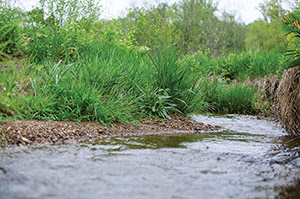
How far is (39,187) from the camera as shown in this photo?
127 cm

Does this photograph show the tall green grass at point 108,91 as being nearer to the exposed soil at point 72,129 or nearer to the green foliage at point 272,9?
the exposed soil at point 72,129

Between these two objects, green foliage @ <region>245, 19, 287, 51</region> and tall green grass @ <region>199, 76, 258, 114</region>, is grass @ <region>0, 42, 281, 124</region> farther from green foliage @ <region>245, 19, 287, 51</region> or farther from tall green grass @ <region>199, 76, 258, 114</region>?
green foliage @ <region>245, 19, 287, 51</region>

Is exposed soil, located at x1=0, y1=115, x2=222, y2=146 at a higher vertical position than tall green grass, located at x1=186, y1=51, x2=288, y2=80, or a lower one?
lower

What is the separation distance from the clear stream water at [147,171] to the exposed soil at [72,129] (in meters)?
0.26

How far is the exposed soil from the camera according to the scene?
234 cm

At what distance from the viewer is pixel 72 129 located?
283cm

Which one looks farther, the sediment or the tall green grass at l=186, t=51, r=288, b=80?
the tall green grass at l=186, t=51, r=288, b=80

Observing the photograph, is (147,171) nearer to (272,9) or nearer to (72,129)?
(72,129)

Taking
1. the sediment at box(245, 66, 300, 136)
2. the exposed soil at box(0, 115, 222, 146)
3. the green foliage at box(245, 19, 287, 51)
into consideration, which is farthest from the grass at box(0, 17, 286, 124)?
the green foliage at box(245, 19, 287, 51)

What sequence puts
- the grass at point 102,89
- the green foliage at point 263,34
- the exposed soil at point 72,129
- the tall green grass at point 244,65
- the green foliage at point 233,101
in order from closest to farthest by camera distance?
the exposed soil at point 72,129 < the grass at point 102,89 < the green foliage at point 233,101 < the tall green grass at point 244,65 < the green foliage at point 263,34

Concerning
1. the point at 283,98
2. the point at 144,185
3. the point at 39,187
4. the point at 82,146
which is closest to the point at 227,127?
the point at 283,98

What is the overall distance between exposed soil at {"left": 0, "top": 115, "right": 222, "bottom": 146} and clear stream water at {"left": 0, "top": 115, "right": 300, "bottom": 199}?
26cm

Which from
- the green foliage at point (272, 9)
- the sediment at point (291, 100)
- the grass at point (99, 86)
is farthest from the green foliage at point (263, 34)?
the sediment at point (291, 100)

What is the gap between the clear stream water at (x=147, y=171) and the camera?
1.29 metres
